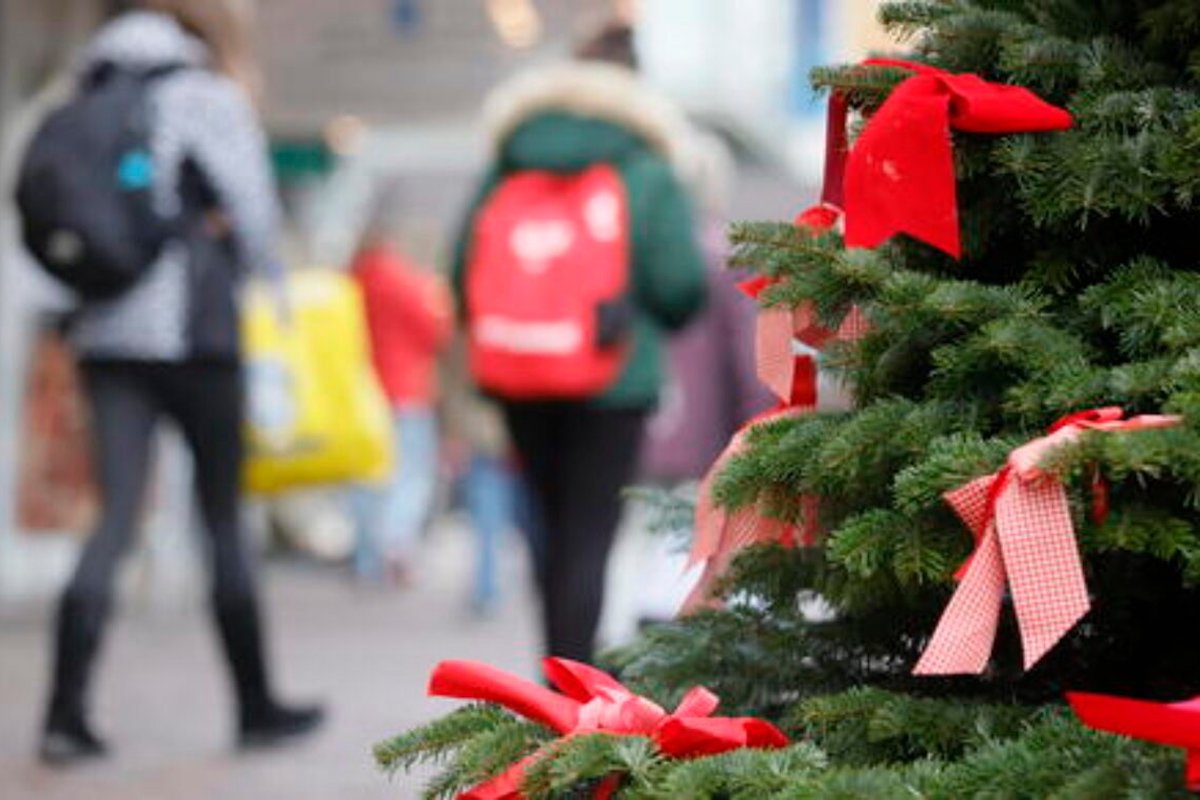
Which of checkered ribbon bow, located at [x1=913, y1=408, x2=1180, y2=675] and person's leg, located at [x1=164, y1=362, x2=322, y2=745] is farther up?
checkered ribbon bow, located at [x1=913, y1=408, x2=1180, y2=675]

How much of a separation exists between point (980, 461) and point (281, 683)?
18.9 feet

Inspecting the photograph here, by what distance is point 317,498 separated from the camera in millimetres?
14156

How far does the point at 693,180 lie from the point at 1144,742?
444cm

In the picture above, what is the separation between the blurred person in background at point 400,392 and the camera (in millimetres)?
12125

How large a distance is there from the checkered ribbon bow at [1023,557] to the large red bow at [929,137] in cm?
27

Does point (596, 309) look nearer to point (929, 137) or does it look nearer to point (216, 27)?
point (216, 27)

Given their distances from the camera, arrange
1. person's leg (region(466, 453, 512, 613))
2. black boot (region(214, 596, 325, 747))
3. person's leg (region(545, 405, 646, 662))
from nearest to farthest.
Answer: person's leg (region(545, 405, 646, 662)) < black boot (region(214, 596, 325, 747)) < person's leg (region(466, 453, 512, 613))

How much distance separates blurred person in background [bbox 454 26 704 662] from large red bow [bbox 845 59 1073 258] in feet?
11.0

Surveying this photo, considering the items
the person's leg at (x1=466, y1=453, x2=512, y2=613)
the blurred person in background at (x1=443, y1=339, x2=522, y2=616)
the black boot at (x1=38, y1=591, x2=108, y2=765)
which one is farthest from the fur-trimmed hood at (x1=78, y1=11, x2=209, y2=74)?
the person's leg at (x1=466, y1=453, x2=512, y2=613)

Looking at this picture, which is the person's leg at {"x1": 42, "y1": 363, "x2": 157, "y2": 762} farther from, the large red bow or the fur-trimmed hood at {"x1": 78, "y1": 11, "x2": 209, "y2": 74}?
the large red bow

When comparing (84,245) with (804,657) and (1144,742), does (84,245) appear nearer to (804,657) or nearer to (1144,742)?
(804,657)

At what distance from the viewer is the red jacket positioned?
40.6 ft

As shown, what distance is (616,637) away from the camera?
7.43 m

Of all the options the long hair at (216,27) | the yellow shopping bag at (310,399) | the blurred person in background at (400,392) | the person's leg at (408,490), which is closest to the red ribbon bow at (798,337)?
the long hair at (216,27)
